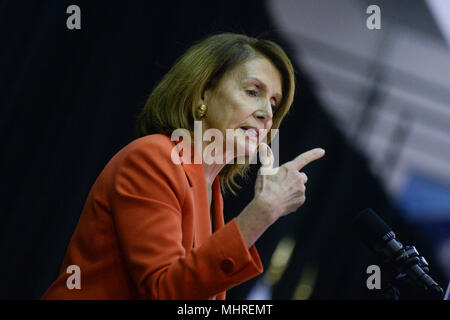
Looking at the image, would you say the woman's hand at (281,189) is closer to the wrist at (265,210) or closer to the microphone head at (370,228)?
the wrist at (265,210)

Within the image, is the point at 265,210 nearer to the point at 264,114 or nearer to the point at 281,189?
the point at 281,189

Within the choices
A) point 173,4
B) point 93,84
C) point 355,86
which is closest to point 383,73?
point 355,86

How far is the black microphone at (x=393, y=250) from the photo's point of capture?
1079 millimetres

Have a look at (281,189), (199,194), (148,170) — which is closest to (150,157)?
(148,170)

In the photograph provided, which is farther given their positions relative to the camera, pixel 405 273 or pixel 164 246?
pixel 405 273

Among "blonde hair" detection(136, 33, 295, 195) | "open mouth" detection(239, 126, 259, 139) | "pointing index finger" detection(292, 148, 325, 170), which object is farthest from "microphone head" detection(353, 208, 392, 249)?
"blonde hair" detection(136, 33, 295, 195)

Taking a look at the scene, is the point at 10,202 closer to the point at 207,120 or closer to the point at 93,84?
the point at 93,84

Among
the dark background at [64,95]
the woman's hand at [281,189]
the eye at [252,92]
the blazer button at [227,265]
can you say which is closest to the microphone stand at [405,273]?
the woman's hand at [281,189]

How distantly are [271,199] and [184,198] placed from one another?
19 cm

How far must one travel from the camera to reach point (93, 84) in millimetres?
2021

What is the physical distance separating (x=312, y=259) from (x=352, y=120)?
983mm

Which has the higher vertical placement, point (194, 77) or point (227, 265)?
point (194, 77)

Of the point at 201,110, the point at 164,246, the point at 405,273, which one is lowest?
the point at 405,273

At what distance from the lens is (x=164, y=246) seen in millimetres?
933
